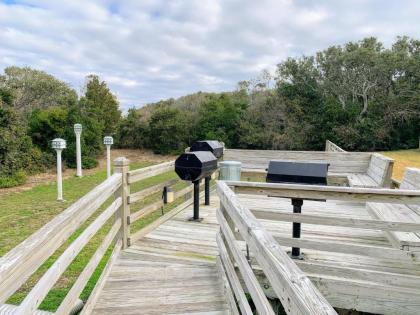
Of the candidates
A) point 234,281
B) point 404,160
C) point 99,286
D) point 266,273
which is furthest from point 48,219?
point 404,160

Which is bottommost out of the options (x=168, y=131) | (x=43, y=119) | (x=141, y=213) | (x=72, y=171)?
(x=72, y=171)

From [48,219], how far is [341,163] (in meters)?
6.45

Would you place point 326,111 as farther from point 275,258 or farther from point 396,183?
point 275,258

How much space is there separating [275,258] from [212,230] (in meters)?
3.05

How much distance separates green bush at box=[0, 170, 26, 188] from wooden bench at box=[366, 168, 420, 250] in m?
10.7

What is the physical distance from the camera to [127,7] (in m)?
8.99

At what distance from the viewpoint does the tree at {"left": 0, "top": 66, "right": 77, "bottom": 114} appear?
19031 mm

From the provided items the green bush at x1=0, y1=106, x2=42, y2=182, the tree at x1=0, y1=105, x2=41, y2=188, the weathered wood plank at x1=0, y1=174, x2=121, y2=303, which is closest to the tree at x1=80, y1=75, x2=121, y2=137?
the green bush at x1=0, y1=106, x2=42, y2=182

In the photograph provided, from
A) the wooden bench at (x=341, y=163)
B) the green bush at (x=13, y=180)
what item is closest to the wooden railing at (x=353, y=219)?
the wooden bench at (x=341, y=163)

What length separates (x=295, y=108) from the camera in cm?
1988

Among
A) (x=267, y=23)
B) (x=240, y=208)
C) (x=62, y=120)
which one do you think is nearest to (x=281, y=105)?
(x=267, y=23)

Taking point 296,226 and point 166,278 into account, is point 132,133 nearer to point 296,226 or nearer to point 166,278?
point 166,278

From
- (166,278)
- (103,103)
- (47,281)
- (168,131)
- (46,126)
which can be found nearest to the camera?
(47,281)

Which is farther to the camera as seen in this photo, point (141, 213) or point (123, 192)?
point (141, 213)
